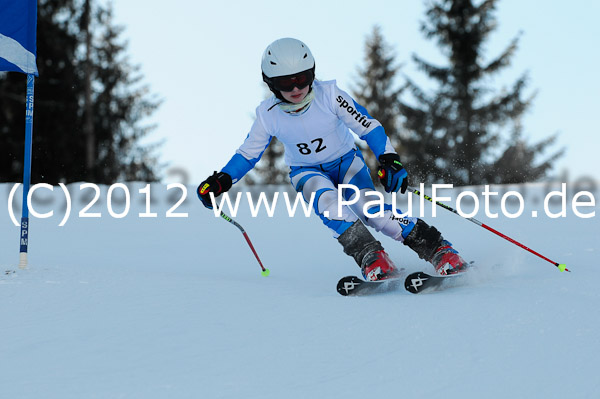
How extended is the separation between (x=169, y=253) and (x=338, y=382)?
3844mm

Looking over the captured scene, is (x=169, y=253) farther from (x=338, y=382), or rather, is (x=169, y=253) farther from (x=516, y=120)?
(x=516, y=120)

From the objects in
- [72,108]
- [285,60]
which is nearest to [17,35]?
[285,60]

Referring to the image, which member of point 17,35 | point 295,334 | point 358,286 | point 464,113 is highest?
point 464,113

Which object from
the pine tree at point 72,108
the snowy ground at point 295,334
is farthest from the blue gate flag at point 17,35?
the pine tree at point 72,108

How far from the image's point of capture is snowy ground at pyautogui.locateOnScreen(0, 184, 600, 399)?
2203mm

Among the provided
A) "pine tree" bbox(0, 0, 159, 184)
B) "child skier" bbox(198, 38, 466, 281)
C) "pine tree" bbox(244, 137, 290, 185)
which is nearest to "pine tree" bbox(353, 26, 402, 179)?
"pine tree" bbox(244, 137, 290, 185)

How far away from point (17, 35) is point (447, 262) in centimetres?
364

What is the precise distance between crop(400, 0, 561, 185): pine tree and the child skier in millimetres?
15068

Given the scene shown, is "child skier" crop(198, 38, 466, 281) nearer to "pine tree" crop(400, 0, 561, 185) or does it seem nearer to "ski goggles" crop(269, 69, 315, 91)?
"ski goggles" crop(269, 69, 315, 91)

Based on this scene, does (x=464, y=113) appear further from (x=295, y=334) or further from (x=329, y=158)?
(x=295, y=334)

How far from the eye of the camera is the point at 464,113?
19.0 m

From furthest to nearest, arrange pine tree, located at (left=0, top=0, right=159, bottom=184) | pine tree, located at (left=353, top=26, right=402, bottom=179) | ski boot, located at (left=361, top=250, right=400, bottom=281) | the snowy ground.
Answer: pine tree, located at (left=353, top=26, right=402, bottom=179) < pine tree, located at (left=0, top=0, right=159, bottom=184) < ski boot, located at (left=361, top=250, right=400, bottom=281) < the snowy ground

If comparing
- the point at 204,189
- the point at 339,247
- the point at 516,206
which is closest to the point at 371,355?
the point at 204,189

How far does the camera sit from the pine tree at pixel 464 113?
745 inches
